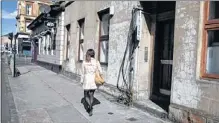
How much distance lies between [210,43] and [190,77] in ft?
2.66

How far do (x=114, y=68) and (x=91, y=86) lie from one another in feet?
8.01

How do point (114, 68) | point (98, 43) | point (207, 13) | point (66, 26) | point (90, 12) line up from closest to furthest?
1. point (207, 13)
2. point (114, 68)
3. point (98, 43)
4. point (90, 12)
5. point (66, 26)

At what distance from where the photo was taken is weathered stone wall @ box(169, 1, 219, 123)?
16.8 ft

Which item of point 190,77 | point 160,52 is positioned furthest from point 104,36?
point 190,77

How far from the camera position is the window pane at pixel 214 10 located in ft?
17.5

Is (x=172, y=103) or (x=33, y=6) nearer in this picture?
(x=172, y=103)

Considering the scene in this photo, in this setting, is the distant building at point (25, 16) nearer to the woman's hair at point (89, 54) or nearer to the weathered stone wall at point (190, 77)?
the woman's hair at point (89, 54)

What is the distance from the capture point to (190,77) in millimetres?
5574

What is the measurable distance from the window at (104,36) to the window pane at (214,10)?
17.0 feet

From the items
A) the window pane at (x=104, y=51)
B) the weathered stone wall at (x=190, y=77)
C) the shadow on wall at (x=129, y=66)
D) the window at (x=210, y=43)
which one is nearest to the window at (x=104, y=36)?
the window pane at (x=104, y=51)

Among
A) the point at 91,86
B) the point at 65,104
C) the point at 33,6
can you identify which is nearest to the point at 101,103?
the point at 65,104

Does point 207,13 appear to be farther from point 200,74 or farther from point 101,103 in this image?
point 101,103

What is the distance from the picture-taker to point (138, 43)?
7.63 metres

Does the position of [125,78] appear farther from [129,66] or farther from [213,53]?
[213,53]
